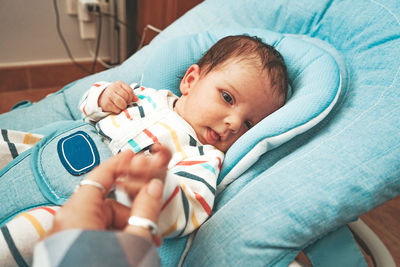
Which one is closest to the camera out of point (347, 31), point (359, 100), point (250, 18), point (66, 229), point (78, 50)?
point (66, 229)

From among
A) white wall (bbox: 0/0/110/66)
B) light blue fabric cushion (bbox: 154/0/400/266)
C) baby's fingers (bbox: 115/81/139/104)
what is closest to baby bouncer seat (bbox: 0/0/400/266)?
light blue fabric cushion (bbox: 154/0/400/266)

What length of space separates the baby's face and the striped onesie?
0.10ft

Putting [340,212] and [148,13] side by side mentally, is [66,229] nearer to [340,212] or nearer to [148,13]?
[340,212]

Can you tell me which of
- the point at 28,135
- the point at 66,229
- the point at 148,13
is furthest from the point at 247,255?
the point at 148,13

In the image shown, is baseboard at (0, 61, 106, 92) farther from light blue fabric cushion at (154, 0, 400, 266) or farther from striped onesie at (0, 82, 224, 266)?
light blue fabric cushion at (154, 0, 400, 266)

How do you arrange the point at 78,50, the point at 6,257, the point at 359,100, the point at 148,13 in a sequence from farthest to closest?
the point at 78,50 < the point at 148,13 < the point at 359,100 < the point at 6,257

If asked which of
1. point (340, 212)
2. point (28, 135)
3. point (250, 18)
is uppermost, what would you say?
point (250, 18)

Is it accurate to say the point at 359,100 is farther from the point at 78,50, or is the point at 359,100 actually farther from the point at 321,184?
the point at 78,50

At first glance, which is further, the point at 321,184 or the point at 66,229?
the point at 321,184

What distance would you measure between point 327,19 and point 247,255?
0.60m

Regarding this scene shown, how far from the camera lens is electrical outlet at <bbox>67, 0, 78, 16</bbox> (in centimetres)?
154

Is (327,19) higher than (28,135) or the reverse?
higher

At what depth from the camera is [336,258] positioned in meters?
0.46

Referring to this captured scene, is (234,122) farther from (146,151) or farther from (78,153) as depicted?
(78,153)
